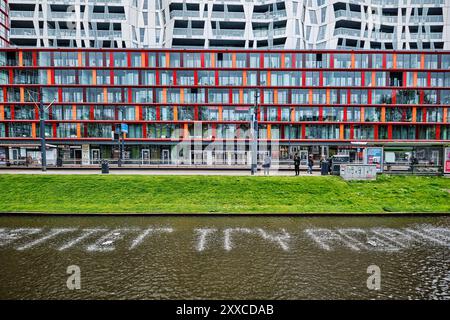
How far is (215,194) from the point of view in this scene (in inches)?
611

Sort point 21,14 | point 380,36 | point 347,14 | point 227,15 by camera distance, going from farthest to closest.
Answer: point 380,36 < point 227,15 < point 21,14 < point 347,14

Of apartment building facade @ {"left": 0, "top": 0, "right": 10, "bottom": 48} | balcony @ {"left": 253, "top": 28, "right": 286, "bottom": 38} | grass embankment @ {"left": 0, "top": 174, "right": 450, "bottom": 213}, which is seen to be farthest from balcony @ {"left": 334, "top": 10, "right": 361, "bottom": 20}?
apartment building facade @ {"left": 0, "top": 0, "right": 10, "bottom": 48}

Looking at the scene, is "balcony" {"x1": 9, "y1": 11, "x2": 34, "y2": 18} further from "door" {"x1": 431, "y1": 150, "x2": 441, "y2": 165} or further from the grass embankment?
"door" {"x1": 431, "y1": 150, "x2": 441, "y2": 165}

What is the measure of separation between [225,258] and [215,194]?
811 cm

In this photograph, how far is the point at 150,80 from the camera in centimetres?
4812

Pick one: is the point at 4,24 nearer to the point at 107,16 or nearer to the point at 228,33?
the point at 107,16

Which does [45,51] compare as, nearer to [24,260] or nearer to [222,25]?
[222,25]

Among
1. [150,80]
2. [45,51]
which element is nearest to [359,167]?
[150,80]

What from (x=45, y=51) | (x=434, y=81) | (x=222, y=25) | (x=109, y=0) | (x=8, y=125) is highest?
(x=109, y=0)

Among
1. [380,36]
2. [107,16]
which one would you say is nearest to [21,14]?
[107,16]

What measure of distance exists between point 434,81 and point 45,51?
65.1m

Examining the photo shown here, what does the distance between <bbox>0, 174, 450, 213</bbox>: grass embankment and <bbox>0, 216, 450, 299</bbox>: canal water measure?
179cm

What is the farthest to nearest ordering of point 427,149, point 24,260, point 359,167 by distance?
1. point 427,149
2. point 359,167
3. point 24,260
